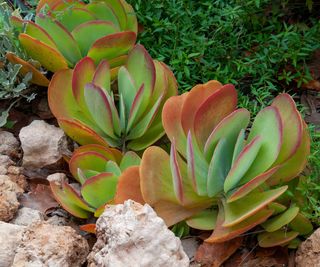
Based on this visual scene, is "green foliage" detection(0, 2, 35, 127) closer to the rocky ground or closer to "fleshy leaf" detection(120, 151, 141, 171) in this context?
the rocky ground

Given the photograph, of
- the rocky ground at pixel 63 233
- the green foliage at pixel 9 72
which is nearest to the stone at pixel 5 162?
the rocky ground at pixel 63 233

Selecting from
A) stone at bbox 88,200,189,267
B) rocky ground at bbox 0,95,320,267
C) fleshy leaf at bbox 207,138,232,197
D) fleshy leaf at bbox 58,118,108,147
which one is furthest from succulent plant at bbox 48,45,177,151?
stone at bbox 88,200,189,267

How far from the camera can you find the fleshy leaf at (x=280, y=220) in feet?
6.61

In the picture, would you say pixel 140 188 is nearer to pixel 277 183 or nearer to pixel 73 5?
pixel 277 183

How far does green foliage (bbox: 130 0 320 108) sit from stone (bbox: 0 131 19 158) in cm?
68

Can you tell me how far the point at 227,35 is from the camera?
2816mm

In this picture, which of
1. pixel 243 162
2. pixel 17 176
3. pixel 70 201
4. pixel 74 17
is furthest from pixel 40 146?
pixel 243 162

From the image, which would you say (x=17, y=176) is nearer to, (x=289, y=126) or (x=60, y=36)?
(x=60, y=36)

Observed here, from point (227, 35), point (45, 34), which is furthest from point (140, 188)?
point (227, 35)

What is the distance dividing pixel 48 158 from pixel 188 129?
56 centimetres

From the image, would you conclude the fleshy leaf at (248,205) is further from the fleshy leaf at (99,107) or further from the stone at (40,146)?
the stone at (40,146)

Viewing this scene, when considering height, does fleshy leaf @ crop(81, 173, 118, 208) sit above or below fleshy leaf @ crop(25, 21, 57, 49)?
below

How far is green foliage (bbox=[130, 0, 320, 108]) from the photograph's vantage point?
104 inches

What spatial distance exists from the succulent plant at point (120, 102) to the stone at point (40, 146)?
73mm
